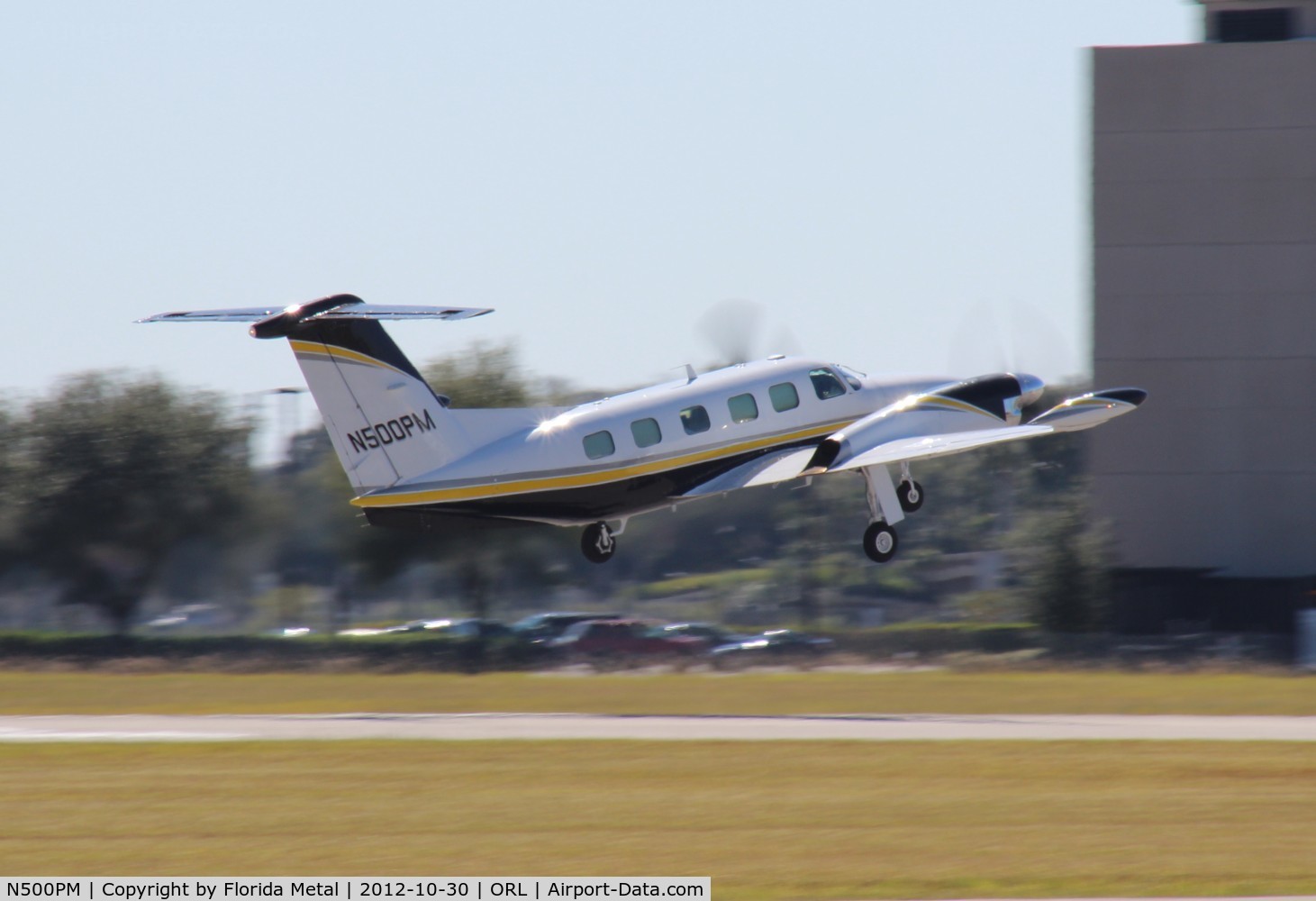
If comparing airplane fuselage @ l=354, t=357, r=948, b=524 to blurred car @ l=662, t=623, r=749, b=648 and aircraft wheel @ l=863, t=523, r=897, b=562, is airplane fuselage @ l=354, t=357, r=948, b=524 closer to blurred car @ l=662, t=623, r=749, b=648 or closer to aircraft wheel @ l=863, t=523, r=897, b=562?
aircraft wheel @ l=863, t=523, r=897, b=562

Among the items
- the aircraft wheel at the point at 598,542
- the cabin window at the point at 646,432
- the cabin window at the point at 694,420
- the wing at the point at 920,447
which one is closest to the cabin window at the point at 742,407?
the cabin window at the point at 694,420

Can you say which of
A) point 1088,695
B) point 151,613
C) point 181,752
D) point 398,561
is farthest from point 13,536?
point 1088,695

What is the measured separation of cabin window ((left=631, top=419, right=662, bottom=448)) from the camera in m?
31.1

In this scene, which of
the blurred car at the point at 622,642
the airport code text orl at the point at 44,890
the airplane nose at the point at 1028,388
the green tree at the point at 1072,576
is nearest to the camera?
the airport code text orl at the point at 44,890

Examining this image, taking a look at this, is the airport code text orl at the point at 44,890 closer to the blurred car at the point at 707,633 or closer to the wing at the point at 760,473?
the wing at the point at 760,473

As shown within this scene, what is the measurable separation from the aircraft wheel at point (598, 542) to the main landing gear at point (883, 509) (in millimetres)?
5375

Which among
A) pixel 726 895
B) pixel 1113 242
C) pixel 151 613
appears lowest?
pixel 151 613

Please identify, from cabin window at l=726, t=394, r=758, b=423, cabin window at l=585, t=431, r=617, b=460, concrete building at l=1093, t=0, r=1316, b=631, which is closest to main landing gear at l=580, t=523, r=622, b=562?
cabin window at l=585, t=431, r=617, b=460

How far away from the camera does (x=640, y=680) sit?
4947cm

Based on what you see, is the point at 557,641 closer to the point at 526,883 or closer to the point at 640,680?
the point at 640,680

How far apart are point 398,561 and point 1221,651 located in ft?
116

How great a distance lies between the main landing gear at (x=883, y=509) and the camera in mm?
33969

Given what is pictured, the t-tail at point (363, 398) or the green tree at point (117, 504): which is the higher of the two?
the t-tail at point (363, 398)

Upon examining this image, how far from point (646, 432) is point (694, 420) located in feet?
3.92
